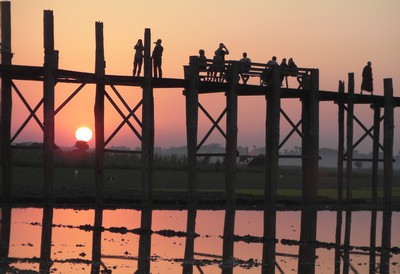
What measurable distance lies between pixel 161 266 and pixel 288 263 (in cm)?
295

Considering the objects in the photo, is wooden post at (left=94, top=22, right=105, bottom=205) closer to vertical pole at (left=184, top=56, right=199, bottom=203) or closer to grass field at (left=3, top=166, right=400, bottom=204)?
vertical pole at (left=184, top=56, right=199, bottom=203)

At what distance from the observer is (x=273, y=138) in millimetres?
36594

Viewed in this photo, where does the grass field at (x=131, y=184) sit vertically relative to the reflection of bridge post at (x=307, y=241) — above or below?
above

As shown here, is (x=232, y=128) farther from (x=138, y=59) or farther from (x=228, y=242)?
(x=228, y=242)

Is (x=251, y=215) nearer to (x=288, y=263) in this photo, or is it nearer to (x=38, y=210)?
(x=38, y=210)

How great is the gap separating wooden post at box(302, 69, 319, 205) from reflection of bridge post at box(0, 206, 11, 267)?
10.1m

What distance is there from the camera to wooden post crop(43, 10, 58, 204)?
106 ft

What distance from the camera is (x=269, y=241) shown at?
27.6 m

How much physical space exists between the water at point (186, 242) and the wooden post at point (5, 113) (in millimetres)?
950

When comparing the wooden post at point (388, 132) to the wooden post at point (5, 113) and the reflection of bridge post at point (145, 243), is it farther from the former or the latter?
the wooden post at point (5, 113)

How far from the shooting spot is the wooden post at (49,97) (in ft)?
106

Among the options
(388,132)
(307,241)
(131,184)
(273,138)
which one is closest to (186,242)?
(307,241)

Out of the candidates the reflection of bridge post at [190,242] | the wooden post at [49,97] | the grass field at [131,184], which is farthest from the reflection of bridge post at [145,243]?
the grass field at [131,184]

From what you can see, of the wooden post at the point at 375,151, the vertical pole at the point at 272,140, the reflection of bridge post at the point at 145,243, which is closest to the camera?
the reflection of bridge post at the point at 145,243
